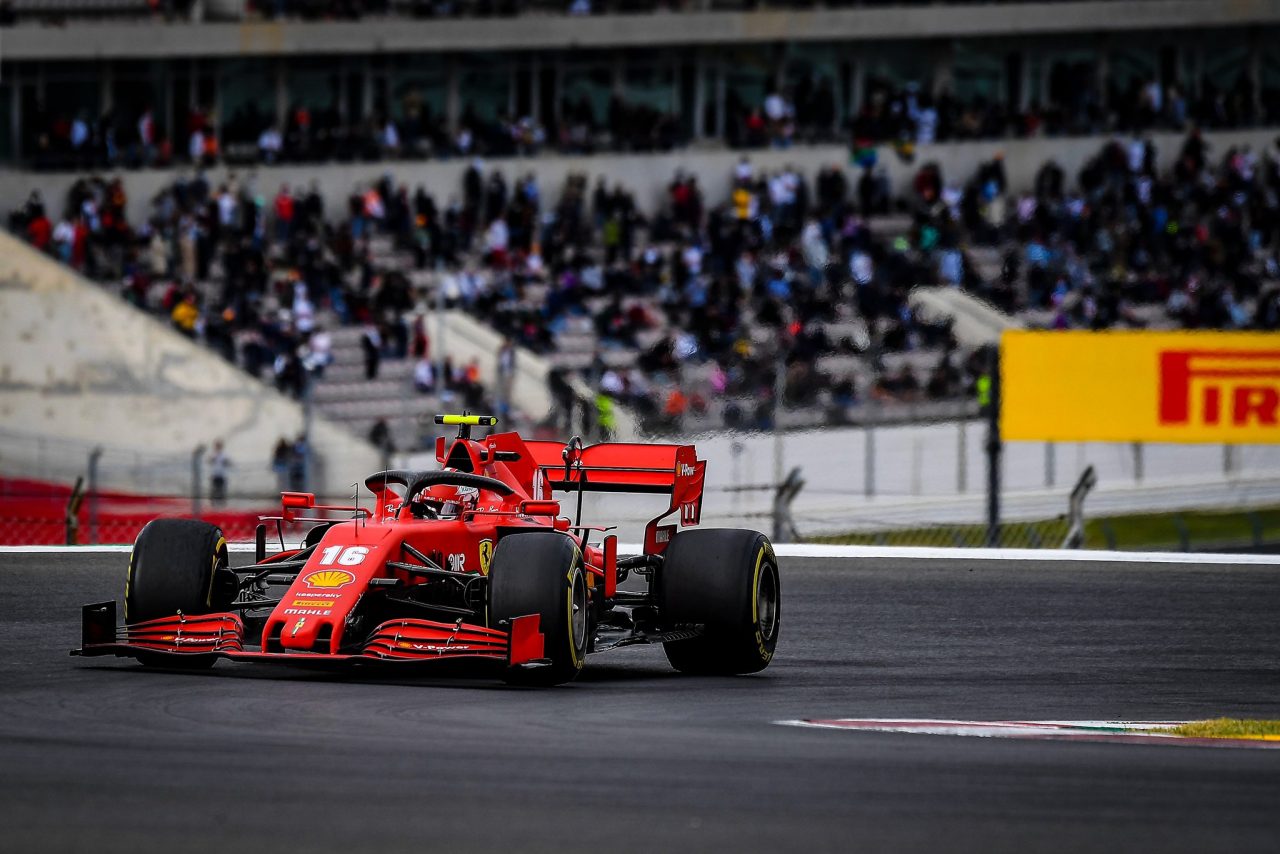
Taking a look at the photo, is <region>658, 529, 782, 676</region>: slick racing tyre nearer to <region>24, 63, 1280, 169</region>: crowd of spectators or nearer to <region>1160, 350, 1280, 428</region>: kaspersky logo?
<region>1160, 350, 1280, 428</region>: kaspersky logo

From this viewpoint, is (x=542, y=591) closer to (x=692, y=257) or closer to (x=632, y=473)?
(x=632, y=473)

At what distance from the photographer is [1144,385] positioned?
948 inches

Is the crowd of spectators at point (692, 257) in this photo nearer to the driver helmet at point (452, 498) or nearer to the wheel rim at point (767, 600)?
the wheel rim at point (767, 600)

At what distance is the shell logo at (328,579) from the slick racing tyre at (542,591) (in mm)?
791

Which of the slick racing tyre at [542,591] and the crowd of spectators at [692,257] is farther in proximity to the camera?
the crowd of spectators at [692,257]

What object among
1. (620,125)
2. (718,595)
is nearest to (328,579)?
(718,595)

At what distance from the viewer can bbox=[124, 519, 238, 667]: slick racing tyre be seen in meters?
12.5

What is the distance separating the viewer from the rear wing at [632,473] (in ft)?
46.4

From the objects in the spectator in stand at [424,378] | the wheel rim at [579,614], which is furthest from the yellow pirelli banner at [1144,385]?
the wheel rim at [579,614]

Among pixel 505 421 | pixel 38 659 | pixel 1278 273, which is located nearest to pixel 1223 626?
pixel 38 659

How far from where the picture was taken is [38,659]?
1324 centimetres

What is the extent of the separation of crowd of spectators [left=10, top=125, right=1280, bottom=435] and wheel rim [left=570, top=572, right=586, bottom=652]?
1662cm

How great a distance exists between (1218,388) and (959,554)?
3696 millimetres

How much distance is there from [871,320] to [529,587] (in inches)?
834
